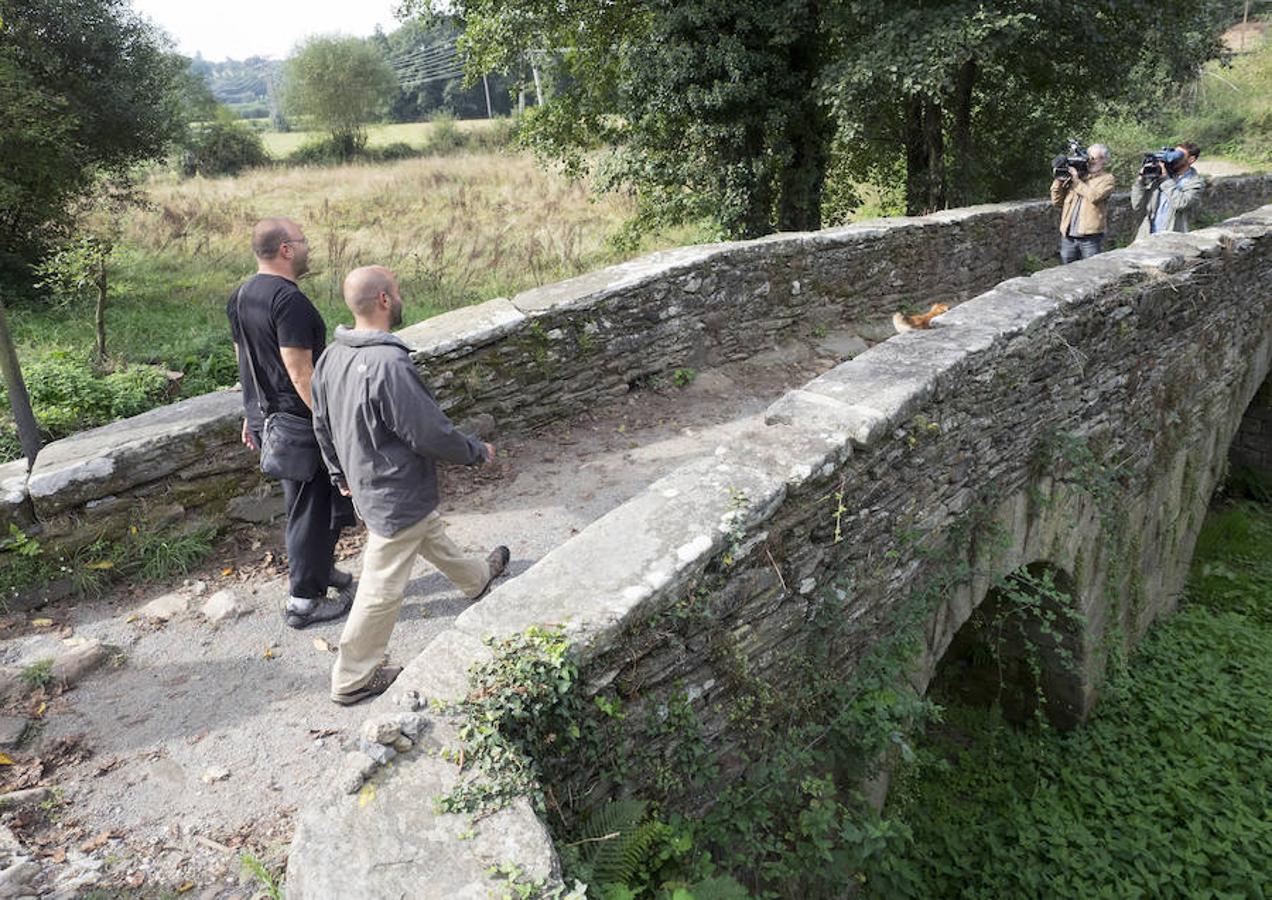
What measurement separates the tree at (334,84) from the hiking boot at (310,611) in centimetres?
3898

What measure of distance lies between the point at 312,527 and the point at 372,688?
928mm

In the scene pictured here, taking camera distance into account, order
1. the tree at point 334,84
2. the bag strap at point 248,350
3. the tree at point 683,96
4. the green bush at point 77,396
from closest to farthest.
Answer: the bag strap at point 248,350 → the green bush at point 77,396 → the tree at point 683,96 → the tree at point 334,84

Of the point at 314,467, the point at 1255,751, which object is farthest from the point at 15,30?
the point at 1255,751

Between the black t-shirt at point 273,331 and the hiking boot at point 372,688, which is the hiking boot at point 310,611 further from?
the black t-shirt at point 273,331

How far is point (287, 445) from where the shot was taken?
3.75 m

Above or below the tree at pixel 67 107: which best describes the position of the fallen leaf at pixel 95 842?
below

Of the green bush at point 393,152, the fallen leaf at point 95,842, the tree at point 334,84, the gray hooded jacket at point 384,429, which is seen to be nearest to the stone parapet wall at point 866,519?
the gray hooded jacket at point 384,429

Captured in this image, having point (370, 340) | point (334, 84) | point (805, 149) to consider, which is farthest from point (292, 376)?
point (334, 84)

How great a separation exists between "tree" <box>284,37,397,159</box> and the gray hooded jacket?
39.3 metres

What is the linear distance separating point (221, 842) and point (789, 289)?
20.0 feet

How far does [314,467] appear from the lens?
3.81 m

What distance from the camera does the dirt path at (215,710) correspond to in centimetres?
271

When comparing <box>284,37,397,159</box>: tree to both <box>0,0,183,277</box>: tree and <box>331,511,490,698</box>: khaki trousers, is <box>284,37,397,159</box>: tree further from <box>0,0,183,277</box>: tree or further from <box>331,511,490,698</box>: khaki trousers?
<box>331,511,490,698</box>: khaki trousers

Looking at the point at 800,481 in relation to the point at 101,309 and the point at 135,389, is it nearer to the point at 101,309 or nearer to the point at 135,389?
the point at 135,389
